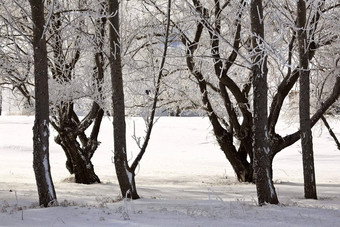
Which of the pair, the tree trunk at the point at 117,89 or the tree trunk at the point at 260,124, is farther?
the tree trunk at the point at 117,89

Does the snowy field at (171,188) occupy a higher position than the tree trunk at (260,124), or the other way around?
the tree trunk at (260,124)

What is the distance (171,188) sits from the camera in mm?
13867

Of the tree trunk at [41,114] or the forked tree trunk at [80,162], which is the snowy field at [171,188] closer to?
the tree trunk at [41,114]

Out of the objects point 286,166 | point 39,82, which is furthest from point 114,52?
point 286,166

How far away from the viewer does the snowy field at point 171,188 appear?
6379mm

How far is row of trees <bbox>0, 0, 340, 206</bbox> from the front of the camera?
9305 millimetres

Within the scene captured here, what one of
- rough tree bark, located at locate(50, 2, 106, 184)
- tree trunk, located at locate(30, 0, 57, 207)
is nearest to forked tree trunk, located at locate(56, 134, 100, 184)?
rough tree bark, located at locate(50, 2, 106, 184)

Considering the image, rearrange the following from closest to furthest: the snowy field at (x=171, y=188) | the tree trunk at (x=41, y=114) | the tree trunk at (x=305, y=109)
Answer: the snowy field at (x=171, y=188)
the tree trunk at (x=41, y=114)
the tree trunk at (x=305, y=109)

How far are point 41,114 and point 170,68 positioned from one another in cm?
891

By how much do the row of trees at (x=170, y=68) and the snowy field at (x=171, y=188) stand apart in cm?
91

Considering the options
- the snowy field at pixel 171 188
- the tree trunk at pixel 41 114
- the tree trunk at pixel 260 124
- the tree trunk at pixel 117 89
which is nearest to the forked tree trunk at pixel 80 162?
the snowy field at pixel 171 188

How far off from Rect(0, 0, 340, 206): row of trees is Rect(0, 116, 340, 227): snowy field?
35.9 inches

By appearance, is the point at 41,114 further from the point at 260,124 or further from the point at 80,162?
the point at 80,162

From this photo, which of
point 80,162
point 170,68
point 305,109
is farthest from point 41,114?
point 170,68
